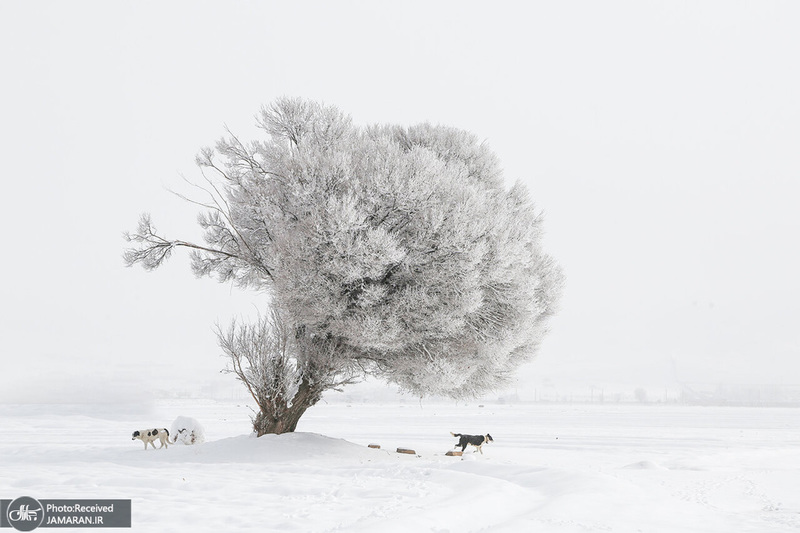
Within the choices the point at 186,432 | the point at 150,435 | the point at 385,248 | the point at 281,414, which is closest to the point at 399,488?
the point at 385,248

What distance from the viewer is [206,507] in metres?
8.97

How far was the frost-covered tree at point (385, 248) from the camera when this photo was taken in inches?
594

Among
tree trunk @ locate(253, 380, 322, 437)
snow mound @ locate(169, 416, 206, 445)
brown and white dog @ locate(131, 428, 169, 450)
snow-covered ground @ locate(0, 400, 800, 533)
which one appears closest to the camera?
snow-covered ground @ locate(0, 400, 800, 533)

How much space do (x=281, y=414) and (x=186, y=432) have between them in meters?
4.03

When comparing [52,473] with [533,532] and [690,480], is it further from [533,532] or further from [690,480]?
[690,480]

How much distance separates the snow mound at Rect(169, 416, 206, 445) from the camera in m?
20.0

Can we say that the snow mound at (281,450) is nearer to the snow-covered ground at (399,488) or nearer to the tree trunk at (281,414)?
the snow-covered ground at (399,488)

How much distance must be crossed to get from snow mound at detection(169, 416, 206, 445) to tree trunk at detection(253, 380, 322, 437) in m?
2.94

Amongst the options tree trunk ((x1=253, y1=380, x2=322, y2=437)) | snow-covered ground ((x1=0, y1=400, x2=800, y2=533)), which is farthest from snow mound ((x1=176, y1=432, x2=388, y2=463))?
tree trunk ((x1=253, y1=380, x2=322, y2=437))

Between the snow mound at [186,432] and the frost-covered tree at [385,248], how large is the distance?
453 centimetres

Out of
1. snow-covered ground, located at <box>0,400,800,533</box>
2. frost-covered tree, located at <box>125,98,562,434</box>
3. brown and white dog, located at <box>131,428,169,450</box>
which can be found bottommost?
snow-covered ground, located at <box>0,400,800,533</box>

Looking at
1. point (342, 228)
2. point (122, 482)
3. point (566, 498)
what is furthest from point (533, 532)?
point (342, 228)

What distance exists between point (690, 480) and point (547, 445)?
1040 cm

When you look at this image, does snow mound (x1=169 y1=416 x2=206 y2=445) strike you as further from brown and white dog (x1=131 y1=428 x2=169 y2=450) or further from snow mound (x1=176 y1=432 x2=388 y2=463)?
snow mound (x1=176 y1=432 x2=388 y2=463)
